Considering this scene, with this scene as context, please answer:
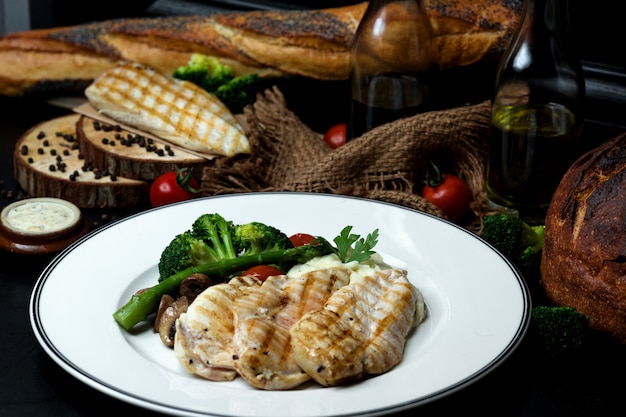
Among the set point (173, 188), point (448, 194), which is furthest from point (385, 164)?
point (173, 188)

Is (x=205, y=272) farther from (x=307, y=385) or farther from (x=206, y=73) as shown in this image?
(x=206, y=73)

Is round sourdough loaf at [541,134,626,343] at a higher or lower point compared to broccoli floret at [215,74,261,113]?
higher

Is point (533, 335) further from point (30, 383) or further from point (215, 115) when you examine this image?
point (215, 115)

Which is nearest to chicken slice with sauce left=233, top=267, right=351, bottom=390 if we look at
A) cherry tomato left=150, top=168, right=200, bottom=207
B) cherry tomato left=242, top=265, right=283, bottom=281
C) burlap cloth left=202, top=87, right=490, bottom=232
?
cherry tomato left=242, top=265, right=283, bottom=281

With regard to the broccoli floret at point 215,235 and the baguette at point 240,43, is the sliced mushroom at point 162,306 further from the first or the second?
the baguette at point 240,43

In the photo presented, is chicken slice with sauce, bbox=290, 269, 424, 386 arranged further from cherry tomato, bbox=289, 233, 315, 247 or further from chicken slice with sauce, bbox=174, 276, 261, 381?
cherry tomato, bbox=289, 233, 315, 247

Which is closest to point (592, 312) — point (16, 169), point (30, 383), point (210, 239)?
point (210, 239)

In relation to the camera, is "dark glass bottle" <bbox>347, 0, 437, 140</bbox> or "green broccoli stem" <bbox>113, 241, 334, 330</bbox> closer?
"green broccoli stem" <bbox>113, 241, 334, 330</bbox>
